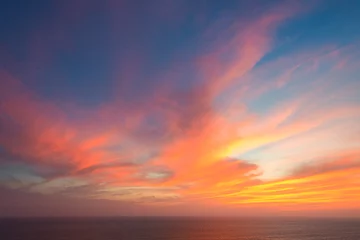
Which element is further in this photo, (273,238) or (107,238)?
(273,238)

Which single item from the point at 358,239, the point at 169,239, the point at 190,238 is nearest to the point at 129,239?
the point at 169,239

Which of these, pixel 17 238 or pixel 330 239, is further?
pixel 330 239

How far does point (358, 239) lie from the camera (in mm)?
124312

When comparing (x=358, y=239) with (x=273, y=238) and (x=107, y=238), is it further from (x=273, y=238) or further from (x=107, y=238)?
(x=107, y=238)

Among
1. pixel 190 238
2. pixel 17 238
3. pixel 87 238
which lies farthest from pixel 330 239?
pixel 17 238

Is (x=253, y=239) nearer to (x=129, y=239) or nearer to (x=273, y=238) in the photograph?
(x=273, y=238)

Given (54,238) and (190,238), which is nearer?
(54,238)

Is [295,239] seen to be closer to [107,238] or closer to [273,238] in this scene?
[273,238]

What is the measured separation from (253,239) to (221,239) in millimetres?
13892

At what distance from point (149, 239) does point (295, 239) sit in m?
62.4

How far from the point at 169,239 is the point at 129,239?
1644cm

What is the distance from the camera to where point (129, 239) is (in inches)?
4397

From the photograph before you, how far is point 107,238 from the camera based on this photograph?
114188 mm

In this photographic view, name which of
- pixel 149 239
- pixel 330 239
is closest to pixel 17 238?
pixel 149 239
